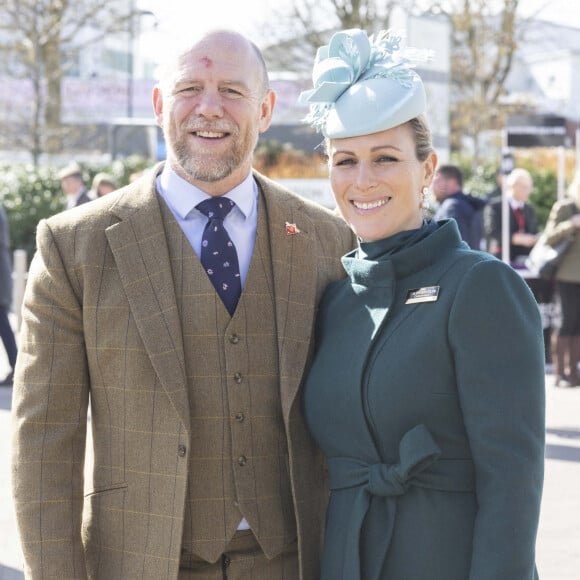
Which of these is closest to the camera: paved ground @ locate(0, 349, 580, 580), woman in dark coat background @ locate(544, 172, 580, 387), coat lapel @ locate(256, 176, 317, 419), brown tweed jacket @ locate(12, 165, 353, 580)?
brown tweed jacket @ locate(12, 165, 353, 580)

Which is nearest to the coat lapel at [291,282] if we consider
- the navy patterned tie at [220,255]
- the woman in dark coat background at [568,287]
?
the navy patterned tie at [220,255]

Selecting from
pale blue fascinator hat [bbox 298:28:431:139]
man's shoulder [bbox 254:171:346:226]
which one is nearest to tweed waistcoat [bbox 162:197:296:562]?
man's shoulder [bbox 254:171:346:226]

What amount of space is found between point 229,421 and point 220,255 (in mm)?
457

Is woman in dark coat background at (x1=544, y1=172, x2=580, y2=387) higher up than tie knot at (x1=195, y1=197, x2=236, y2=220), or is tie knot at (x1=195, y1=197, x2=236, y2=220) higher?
tie knot at (x1=195, y1=197, x2=236, y2=220)

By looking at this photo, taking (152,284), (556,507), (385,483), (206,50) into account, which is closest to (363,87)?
(206,50)

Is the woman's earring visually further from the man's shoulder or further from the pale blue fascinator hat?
the man's shoulder

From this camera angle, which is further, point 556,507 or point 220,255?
point 556,507

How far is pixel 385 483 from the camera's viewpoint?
266 centimetres

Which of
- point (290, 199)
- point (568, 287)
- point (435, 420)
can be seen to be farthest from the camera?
point (568, 287)

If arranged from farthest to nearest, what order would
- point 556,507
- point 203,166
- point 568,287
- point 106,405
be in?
point 568,287, point 556,507, point 203,166, point 106,405

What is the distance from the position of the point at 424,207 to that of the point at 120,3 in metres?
22.9

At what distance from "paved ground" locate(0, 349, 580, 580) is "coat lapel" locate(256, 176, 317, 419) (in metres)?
2.79

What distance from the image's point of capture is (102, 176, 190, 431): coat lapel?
2.77 m

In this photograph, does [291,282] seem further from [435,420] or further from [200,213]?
[435,420]
